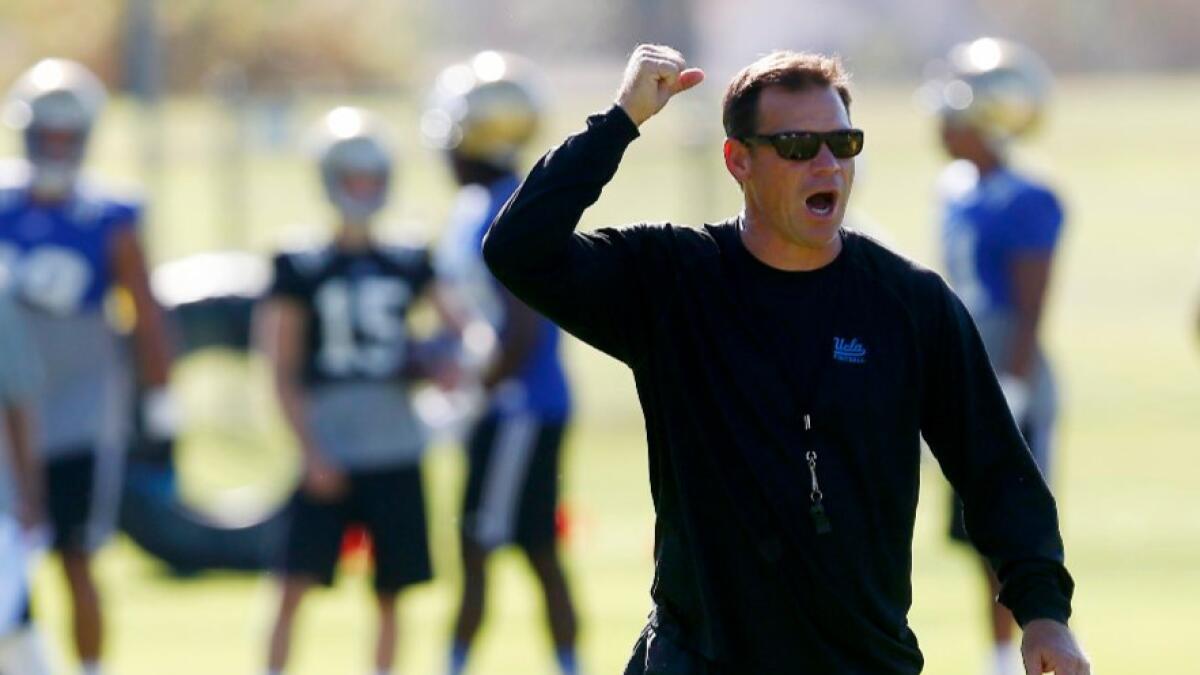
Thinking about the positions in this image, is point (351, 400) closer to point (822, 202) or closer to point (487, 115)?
point (487, 115)

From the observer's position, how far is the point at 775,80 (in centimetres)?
466

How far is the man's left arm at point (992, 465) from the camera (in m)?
4.65

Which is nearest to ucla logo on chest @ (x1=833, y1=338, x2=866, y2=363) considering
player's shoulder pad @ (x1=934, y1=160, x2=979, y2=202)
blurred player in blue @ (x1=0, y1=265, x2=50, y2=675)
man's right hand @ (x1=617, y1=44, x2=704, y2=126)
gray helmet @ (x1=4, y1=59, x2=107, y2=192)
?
man's right hand @ (x1=617, y1=44, x2=704, y2=126)

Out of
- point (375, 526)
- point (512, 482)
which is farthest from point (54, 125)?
point (512, 482)

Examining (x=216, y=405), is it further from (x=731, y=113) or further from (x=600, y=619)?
(x=731, y=113)

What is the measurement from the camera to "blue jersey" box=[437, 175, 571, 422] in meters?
8.86

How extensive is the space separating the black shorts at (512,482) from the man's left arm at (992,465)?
4.13 meters

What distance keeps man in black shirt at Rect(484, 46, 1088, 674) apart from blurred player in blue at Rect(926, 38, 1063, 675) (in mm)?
3877

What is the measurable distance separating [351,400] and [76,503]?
107 cm

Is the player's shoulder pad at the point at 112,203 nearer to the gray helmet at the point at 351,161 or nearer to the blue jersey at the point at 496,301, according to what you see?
the gray helmet at the point at 351,161

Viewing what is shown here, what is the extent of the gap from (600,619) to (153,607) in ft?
7.31

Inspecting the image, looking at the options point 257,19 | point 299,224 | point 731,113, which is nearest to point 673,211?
point 299,224

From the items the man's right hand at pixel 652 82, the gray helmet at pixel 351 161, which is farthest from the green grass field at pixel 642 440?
the man's right hand at pixel 652 82

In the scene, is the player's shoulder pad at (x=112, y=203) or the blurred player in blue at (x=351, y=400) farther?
the player's shoulder pad at (x=112, y=203)
